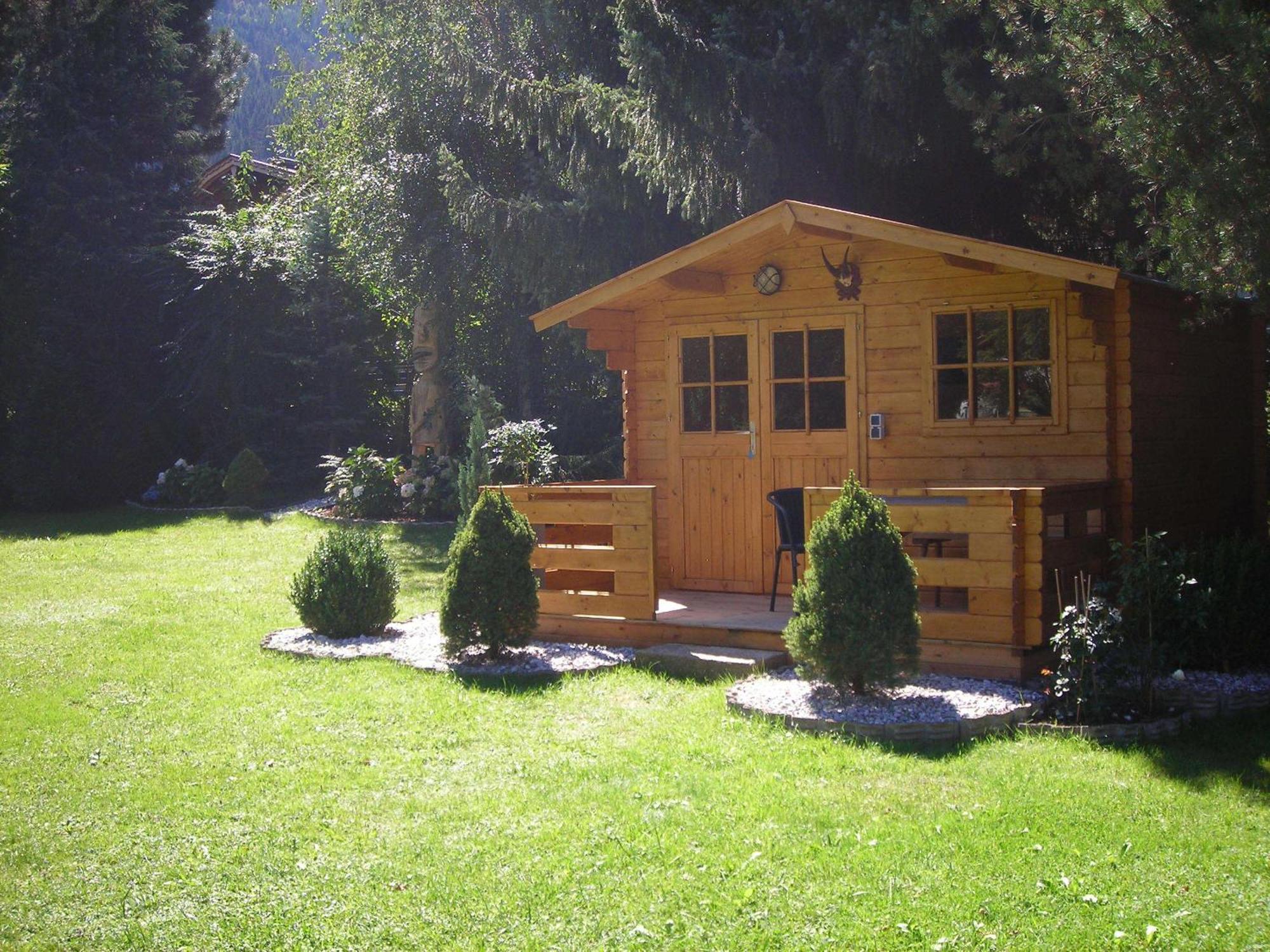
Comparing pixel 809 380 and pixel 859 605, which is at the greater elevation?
pixel 809 380

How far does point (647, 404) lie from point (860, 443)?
75.5 inches

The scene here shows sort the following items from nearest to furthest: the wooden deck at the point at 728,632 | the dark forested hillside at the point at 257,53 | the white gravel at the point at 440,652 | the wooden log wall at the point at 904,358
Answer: the wooden deck at the point at 728,632 → the white gravel at the point at 440,652 → the wooden log wall at the point at 904,358 → the dark forested hillside at the point at 257,53

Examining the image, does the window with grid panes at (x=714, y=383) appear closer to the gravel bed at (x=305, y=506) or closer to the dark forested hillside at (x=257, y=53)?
the gravel bed at (x=305, y=506)

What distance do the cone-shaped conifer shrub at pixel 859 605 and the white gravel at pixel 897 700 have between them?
5.6 inches

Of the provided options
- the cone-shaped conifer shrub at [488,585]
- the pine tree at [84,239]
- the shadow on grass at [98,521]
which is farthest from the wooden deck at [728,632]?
the pine tree at [84,239]

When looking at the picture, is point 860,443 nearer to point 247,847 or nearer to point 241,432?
point 247,847

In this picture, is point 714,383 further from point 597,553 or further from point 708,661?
point 708,661

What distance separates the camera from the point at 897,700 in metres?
6.82

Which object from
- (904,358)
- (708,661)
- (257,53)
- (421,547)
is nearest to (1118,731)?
(708,661)

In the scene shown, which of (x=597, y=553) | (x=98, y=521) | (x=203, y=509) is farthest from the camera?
(x=203, y=509)

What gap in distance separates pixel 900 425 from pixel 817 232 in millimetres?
1552

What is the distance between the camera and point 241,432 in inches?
850

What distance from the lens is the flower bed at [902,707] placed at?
20.7 ft

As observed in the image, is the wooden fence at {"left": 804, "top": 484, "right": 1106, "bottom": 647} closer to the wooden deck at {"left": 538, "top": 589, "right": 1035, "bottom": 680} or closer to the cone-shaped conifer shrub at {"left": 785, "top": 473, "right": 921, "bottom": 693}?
the wooden deck at {"left": 538, "top": 589, "right": 1035, "bottom": 680}
